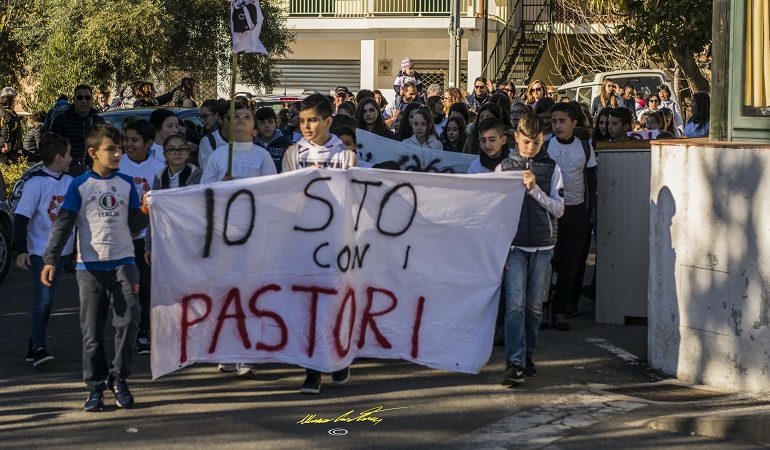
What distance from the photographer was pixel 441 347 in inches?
340

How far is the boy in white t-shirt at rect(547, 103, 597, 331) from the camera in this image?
10844mm

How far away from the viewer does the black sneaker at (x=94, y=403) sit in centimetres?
789

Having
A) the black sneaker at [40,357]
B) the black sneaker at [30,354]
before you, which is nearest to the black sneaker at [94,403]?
the black sneaker at [40,357]

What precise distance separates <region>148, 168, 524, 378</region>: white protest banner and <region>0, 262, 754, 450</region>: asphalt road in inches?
10.2

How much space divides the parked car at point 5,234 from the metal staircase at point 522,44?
27.9 m

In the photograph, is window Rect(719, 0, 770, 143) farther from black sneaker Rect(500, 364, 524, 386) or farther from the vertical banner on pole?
the vertical banner on pole

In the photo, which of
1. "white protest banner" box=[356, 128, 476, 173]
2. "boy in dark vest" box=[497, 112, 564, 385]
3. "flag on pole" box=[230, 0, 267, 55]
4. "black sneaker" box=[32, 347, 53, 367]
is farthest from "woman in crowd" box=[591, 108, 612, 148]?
"black sneaker" box=[32, 347, 53, 367]

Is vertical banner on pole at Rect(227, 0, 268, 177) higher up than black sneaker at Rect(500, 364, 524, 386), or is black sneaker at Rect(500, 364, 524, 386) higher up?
vertical banner on pole at Rect(227, 0, 268, 177)

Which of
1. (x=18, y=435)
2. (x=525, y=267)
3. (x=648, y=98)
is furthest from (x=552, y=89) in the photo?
(x=18, y=435)

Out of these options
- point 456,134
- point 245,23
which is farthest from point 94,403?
point 456,134

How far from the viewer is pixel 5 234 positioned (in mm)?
13484

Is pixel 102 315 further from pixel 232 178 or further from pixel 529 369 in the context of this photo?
pixel 529 369

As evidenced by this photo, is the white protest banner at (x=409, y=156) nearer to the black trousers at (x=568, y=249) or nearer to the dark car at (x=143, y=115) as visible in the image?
the black trousers at (x=568, y=249)

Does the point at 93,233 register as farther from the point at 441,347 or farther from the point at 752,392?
the point at 752,392
